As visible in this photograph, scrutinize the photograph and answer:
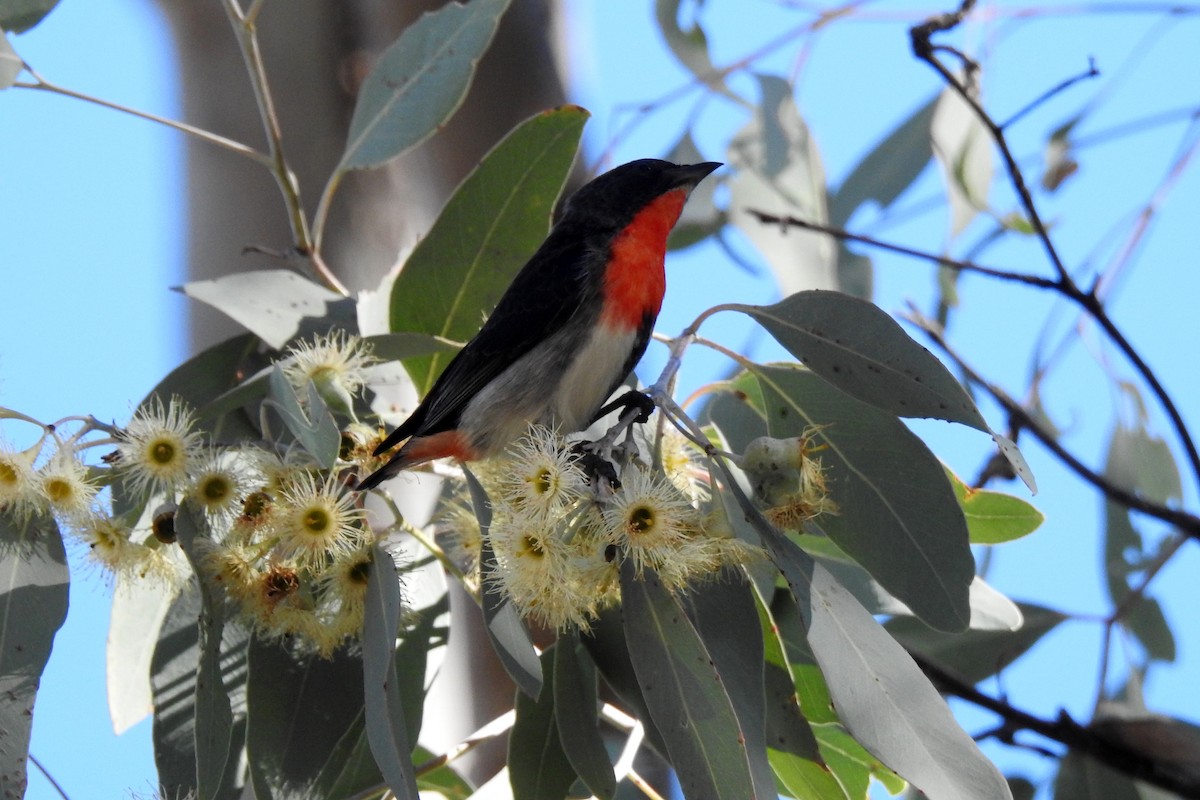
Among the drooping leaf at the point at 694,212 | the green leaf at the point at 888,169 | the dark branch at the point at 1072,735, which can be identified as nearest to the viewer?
the dark branch at the point at 1072,735

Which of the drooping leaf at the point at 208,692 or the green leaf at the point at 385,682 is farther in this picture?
the drooping leaf at the point at 208,692

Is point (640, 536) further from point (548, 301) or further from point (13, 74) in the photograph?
point (13, 74)

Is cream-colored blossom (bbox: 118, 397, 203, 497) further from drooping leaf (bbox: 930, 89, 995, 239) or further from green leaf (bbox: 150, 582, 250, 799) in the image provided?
drooping leaf (bbox: 930, 89, 995, 239)

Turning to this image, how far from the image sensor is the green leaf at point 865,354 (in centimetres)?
154

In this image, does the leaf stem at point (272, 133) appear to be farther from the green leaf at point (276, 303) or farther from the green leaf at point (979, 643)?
the green leaf at point (979, 643)

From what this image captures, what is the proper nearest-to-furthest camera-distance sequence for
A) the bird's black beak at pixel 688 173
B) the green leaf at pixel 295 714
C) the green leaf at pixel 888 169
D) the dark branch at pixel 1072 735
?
the green leaf at pixel 295 714 → the dark branch at pixel 1072 735 → the bird's black beak at pixel 688 173 → the green leaf at pixel 888 169

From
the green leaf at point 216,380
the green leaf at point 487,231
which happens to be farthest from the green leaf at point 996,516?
the green leaf at point 216,380

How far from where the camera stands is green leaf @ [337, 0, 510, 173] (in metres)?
2.07

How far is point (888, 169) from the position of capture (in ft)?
10.6

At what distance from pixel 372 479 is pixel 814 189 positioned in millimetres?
1531

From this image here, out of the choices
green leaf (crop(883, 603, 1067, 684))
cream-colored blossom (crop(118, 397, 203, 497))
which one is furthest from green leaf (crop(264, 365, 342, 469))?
green leaf (crop(883, 603, 1067, 684))

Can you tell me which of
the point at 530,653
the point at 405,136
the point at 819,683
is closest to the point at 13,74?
the point at 405,136

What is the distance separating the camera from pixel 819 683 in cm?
187

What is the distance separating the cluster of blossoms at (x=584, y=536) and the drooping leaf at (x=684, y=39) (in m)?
1.82
